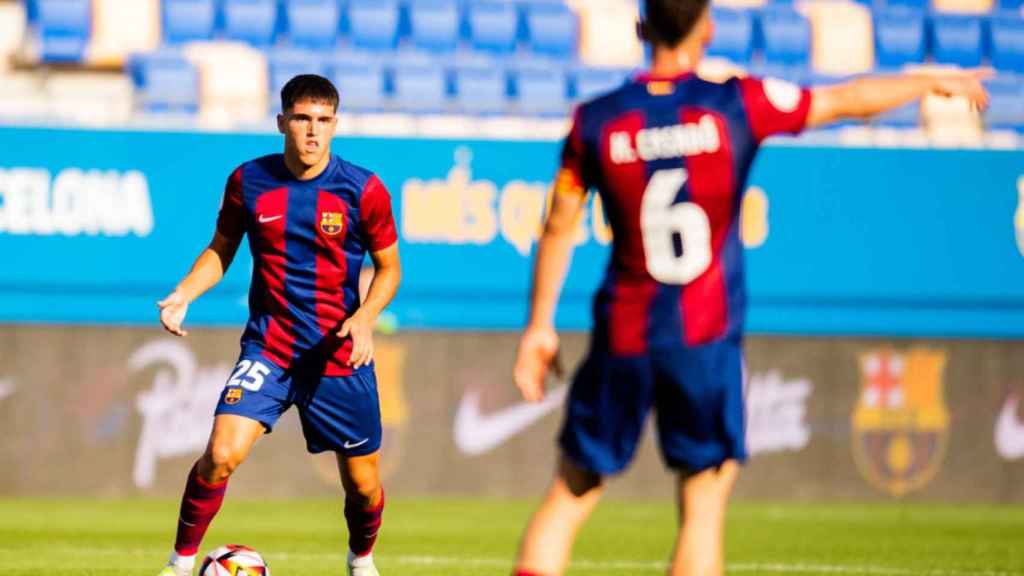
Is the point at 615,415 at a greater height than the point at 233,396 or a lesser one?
greater

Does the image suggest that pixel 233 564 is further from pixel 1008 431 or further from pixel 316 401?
pixel 1008 431

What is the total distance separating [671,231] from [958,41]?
623 inches

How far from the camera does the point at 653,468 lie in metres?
15.0

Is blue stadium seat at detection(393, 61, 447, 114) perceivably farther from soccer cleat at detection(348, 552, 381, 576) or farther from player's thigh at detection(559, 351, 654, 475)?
player's thigh at detection(559, 351, 654, 475)

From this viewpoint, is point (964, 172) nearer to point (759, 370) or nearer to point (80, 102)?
point (759, 370)

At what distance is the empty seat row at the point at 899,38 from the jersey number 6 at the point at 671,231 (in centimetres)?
1438

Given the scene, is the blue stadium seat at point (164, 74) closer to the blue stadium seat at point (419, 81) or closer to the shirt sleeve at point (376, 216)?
the blue stadium seat at point (419, 81)

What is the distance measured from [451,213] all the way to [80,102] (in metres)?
3.29

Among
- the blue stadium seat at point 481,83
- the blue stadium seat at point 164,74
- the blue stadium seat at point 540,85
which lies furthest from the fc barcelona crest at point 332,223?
the blue stadium seat at point 481,83

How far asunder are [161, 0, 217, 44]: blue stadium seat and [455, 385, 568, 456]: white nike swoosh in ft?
18.8

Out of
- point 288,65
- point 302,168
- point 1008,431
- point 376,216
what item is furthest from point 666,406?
point 288,65

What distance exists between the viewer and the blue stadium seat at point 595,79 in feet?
57.1

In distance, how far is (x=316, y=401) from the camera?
7.18m

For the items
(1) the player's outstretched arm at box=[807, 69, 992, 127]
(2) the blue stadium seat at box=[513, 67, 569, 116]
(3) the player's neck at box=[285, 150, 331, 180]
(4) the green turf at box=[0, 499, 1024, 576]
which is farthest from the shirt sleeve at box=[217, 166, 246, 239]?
(2) the blue stadium seat at box=[513, 67, 569, 116]
